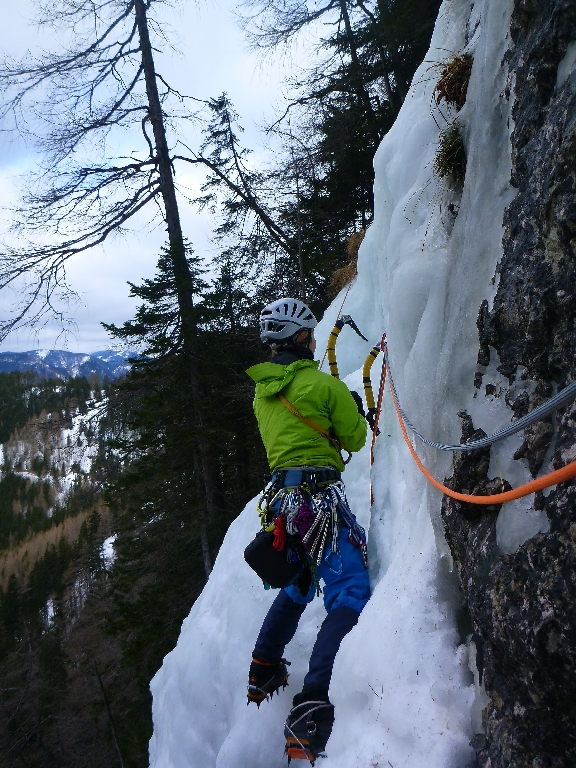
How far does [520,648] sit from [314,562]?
5.21 ft

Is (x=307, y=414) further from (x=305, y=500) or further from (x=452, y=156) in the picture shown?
(x=452, y=156)

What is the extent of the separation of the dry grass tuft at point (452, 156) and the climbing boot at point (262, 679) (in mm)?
3351

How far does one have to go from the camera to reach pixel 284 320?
142 inches

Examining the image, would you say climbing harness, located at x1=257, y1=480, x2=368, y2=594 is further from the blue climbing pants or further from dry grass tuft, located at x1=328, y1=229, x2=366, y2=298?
dry grass tuft, located at x1=328, y1=229, x2=366, y2=298

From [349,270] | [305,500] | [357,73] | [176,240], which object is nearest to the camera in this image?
[305,500]

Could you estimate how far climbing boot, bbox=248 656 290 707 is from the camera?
3.31m

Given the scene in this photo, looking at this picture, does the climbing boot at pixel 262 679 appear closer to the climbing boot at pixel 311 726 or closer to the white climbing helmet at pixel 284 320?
the climbing boot at pixel 311 726

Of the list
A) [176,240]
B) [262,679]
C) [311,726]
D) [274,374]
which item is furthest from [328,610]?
[176,240]

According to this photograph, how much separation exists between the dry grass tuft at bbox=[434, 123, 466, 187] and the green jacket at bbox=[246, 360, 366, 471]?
1458 millimetres

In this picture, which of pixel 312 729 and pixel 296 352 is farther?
pixel 296 352

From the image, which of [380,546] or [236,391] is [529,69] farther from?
[236,391]

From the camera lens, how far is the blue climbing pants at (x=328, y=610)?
2.77m

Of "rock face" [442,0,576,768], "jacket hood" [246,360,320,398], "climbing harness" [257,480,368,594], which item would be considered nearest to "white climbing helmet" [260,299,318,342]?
"jacket hood" [246,360,320,398]

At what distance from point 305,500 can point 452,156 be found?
2311mm
